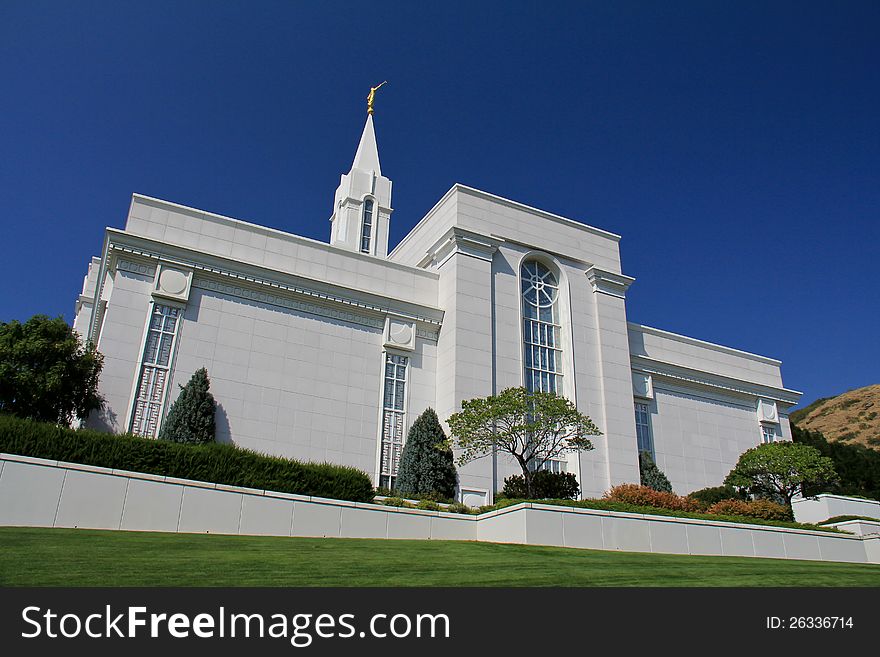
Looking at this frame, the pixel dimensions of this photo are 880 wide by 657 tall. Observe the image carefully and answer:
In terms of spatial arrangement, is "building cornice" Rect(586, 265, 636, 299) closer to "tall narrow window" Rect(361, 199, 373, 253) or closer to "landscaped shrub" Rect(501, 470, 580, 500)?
"landscaped shrub" Rect(501, 470, 580, 500)

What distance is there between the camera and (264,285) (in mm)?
22547

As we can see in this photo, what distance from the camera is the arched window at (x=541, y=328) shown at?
84.2ft

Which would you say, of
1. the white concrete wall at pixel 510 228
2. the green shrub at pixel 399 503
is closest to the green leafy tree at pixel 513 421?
the green shrub at pixel 399 503

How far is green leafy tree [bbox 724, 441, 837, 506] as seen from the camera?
22.9 m

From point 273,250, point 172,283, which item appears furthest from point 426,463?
point 172,283

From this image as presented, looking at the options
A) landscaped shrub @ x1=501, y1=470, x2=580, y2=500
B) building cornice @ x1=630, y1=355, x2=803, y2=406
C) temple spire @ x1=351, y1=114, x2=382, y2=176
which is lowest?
landscaped shrub @ x1=501, y1=470, x2=580, y2=500

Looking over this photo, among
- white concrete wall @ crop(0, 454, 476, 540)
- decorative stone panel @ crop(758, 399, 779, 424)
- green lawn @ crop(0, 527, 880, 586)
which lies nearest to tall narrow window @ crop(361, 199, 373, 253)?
white concrete wall @ crop(0, 454, 476, 540)

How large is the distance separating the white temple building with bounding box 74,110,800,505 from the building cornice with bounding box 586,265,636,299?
0.29 feet

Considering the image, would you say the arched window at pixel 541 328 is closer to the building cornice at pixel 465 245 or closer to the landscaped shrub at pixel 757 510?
the building cornice at pixel 465 245

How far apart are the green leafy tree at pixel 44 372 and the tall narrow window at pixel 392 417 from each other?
867 centimetres

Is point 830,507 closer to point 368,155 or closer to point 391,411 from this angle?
point 391,411

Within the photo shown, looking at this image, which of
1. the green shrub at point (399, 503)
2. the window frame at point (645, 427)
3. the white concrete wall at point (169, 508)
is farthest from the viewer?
the window frame at point (645, 427)

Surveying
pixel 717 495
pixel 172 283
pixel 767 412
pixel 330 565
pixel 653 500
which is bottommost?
Result: pixel 330 565

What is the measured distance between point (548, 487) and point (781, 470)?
8662mm
